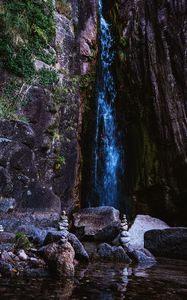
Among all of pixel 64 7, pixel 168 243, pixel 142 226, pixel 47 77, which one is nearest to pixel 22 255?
pixel 168 243

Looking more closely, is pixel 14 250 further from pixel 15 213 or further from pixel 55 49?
pixel 55 49

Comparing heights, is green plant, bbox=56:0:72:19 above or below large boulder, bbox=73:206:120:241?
above

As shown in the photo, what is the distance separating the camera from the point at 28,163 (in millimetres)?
13266

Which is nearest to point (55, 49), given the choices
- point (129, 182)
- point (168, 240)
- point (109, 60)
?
point (109, 60)

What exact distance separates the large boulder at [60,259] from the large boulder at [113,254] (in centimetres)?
235

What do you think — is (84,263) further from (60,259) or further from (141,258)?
(141,258)

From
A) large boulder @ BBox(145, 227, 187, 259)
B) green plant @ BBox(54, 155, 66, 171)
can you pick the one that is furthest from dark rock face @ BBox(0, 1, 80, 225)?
large boulder @ BBox(145, 227, 187, 259)

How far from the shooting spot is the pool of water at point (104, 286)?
4984mm

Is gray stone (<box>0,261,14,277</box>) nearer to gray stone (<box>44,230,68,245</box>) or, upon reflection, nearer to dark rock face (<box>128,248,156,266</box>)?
gray stone (<box>44,230,68,245</box>)

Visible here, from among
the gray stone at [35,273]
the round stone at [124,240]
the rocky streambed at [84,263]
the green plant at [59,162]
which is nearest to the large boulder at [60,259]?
the rocky streambed at [84,263]

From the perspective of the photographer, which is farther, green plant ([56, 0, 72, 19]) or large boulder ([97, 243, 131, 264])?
green plant ([56, 0, 72, 19])

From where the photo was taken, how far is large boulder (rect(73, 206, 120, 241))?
1203 cm

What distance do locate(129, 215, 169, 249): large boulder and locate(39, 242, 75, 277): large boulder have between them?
676cm

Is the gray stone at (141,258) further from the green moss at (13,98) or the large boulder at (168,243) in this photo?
the green moss at (13,98)
